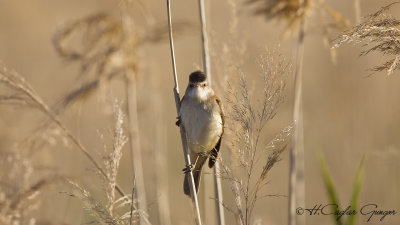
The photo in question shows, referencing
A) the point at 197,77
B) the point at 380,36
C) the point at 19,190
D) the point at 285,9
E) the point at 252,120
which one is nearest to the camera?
the point at 380,36

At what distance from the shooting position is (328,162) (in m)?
6.81

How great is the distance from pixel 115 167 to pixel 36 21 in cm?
729

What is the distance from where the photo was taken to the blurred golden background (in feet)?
12.6

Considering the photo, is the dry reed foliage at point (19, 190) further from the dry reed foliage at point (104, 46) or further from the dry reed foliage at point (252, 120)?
the dry reed foliage at point (252, 120)

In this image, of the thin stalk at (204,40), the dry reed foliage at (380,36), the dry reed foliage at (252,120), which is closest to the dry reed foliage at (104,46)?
the thin stalk at (204,40)

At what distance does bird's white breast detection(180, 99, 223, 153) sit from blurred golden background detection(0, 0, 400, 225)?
0.87 feet

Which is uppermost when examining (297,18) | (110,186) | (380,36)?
(297,18)

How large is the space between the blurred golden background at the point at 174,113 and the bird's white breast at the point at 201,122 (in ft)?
0.87

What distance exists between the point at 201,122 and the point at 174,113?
5262mm

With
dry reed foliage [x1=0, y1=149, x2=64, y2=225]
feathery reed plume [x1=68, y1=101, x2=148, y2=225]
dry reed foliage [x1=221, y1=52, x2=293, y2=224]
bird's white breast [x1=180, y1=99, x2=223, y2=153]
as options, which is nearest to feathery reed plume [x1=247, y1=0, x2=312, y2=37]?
bird's white breast [x1=180, y1=99, x2=223, y2=153]

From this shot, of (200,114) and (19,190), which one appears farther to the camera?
(200,114)

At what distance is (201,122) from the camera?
4027mm

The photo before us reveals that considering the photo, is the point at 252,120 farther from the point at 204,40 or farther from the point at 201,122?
the point at 201,122

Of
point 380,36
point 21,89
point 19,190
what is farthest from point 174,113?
point 380,36
